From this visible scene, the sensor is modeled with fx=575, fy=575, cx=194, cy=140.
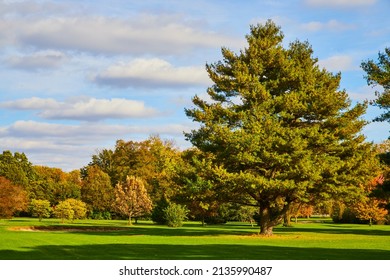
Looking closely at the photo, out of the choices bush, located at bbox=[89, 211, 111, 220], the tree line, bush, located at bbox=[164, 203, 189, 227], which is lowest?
bush, located at bbox=[89, 211, 111, 220]

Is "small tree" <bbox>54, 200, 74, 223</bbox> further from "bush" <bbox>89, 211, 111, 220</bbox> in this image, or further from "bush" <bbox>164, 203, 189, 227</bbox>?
"bush" <bbox>89, 211, 111, 220</bbox>

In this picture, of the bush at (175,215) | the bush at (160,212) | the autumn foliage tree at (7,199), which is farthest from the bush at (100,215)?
the bush at (175,215)

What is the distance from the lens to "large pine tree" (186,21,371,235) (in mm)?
41625

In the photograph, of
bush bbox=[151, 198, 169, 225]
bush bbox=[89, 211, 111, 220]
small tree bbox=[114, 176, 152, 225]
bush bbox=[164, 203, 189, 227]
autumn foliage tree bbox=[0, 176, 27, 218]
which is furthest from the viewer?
bush bbox=[89, 211, 111, 220]

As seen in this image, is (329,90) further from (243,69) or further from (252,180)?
(252,180)

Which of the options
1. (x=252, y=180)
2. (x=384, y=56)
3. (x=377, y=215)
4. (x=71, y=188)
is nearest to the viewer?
(x=384, y=56)

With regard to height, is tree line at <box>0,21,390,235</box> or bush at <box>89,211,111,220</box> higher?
tree line at <box>0,21,390,235</box>

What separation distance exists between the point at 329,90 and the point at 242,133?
382 inches

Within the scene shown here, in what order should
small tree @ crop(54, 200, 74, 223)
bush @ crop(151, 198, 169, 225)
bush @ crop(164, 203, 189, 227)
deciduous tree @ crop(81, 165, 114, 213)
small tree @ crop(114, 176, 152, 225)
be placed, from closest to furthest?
bush @ crop(164, 203, 189, 227) → bush @ crop(151, 198, 169, 225) → small tree @ crop(54, 200, 74, 223) → small tree @ crop(114, 176, 152, 225) → deciduous tree @ crop(81, 165, 114, 213)

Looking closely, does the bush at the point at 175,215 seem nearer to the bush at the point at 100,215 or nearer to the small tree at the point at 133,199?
the small tree at the point at 133,199

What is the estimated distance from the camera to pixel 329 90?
47031mm

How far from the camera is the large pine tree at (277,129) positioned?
41625mm

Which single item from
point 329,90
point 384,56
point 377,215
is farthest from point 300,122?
point 377,215

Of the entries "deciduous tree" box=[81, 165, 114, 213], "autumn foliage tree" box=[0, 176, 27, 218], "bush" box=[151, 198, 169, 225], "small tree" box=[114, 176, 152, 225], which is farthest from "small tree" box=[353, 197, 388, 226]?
"autumn foliage tree" box=[0, 176, 27, 218]
